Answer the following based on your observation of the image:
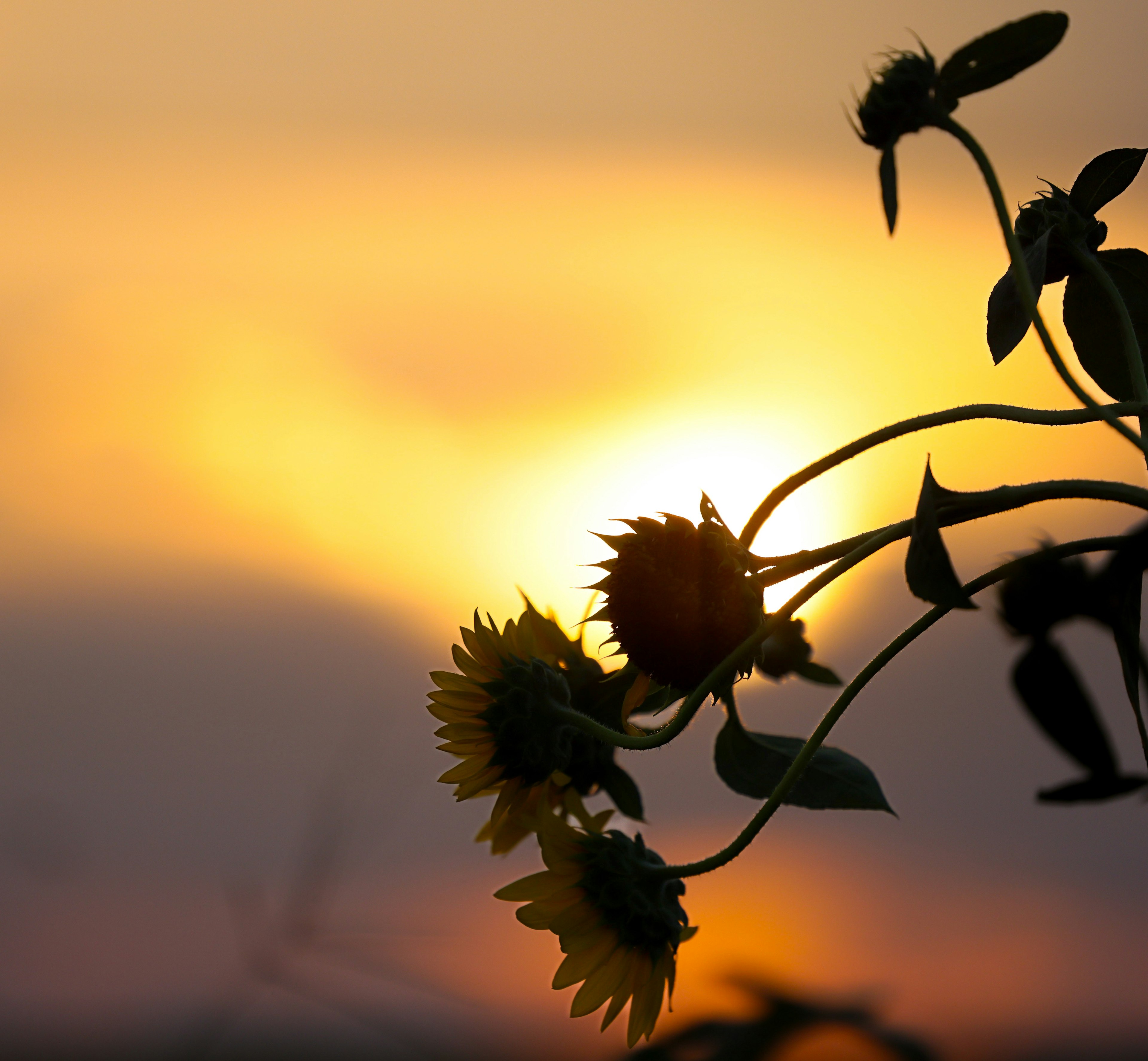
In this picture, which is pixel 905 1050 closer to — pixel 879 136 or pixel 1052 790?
pixel 1052 790

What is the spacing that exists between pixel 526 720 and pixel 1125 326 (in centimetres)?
56

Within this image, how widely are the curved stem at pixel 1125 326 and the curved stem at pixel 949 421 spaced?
6cm

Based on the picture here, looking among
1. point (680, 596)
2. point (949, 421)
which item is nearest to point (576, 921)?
point (680, 596)

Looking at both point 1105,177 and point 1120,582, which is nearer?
point 1120,582

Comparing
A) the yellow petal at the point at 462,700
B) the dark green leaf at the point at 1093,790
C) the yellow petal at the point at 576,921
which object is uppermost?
the yellow petal at the point at 462,700

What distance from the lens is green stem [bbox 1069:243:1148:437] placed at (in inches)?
30.5

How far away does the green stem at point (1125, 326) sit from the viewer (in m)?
0.78

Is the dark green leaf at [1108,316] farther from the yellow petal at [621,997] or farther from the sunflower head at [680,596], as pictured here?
the yellow petal at [621,997]

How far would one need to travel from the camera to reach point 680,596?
0.84 m

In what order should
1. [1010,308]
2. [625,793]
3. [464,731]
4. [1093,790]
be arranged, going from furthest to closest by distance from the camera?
[625,793] → [464,731] → [1010,308] → [1093,790]

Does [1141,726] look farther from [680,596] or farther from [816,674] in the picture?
[816,674]

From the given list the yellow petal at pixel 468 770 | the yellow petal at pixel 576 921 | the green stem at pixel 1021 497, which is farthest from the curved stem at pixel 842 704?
the yellow petal at pixel 468 770

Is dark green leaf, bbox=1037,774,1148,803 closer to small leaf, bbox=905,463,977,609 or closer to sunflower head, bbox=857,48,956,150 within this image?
small leaf, bbox=905,463,977,609

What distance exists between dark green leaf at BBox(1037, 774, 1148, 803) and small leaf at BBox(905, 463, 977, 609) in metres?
0.19
